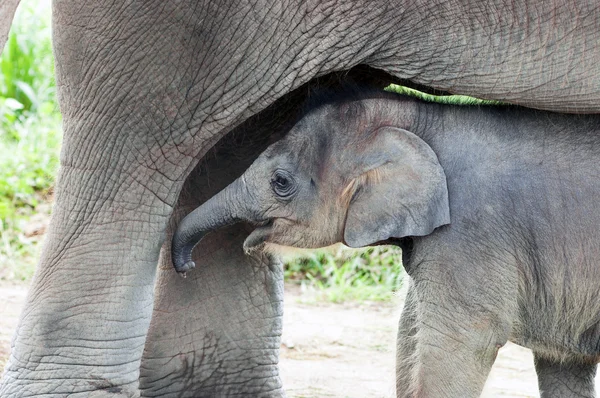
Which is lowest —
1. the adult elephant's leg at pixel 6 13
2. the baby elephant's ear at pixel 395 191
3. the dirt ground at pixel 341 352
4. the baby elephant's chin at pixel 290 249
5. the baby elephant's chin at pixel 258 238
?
the dirt ground at pixel 341 352

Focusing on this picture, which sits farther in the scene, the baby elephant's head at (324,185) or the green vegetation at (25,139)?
the green vegetation at (25,139)

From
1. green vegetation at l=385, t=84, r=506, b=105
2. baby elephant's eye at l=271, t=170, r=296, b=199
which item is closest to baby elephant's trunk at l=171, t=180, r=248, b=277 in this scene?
baby elephant's eye at l=271, t=170, r=296, b=199

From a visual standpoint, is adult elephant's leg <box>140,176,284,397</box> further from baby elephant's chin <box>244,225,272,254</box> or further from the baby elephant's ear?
the baby elephant's ear

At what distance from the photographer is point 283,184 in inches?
159

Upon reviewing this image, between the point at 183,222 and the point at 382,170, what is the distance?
2.10ft

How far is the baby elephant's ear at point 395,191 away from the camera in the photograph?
3877mm

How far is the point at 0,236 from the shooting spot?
6.73m

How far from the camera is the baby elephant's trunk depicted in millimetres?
4066

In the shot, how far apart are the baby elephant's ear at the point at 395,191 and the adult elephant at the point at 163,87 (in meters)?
0.21

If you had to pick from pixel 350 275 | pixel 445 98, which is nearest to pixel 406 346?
pixel 445 98

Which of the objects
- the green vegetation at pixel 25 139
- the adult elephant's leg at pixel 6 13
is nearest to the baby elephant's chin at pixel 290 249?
the adult elephant's leg at pixel 6 13

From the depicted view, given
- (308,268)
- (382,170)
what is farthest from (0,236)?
(382,170)

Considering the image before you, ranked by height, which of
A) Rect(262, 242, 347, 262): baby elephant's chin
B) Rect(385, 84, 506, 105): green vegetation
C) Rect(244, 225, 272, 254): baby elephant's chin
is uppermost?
Rect(385, 84, 506, 105): green vegetation

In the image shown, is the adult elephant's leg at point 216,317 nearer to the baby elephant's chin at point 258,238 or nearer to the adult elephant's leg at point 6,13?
the baby elephant's chin at point 258,238
